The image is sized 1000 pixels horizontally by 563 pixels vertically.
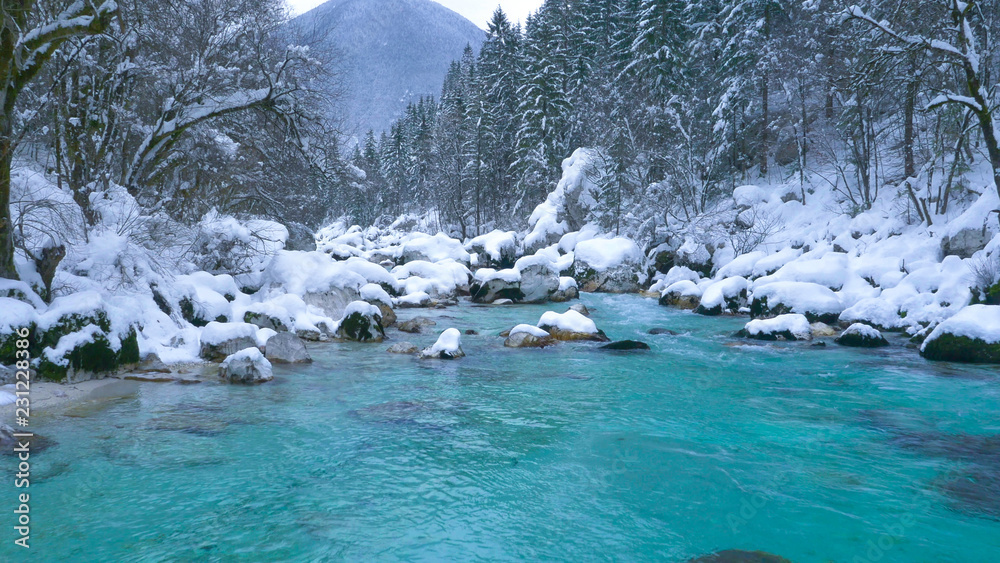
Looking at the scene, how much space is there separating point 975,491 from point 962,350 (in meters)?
6.48

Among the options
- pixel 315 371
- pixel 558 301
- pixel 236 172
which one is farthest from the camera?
pixel 558 301

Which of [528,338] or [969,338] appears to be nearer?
[969,338]

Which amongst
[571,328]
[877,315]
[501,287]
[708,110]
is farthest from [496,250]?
[877,315]

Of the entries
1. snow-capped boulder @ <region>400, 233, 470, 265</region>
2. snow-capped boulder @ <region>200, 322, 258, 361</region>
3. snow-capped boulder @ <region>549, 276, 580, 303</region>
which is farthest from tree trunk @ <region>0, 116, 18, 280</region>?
snow-capped boulder @ <region>400, 233, 470, 265</region>

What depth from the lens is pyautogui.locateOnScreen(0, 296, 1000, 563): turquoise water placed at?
158 inches

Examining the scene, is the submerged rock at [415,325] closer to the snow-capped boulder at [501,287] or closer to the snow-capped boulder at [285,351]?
the snow-capped boulder at [285,351]

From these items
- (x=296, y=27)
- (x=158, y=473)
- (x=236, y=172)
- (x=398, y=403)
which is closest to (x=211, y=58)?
(x=296, y=27)

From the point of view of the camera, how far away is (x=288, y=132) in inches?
418

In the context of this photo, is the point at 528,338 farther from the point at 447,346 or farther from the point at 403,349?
the point at 403,349

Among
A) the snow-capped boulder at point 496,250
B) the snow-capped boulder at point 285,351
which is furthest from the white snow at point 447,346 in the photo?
the snow-capped boulder at point 496,250

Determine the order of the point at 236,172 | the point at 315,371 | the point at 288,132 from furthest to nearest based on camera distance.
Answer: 1. the point at 236,172
2. the point at 288,132
3. the point at 315,371

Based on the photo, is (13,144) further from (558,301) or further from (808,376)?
(558,301)

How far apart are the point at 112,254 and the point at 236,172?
6.45 m

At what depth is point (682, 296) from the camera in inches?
762
